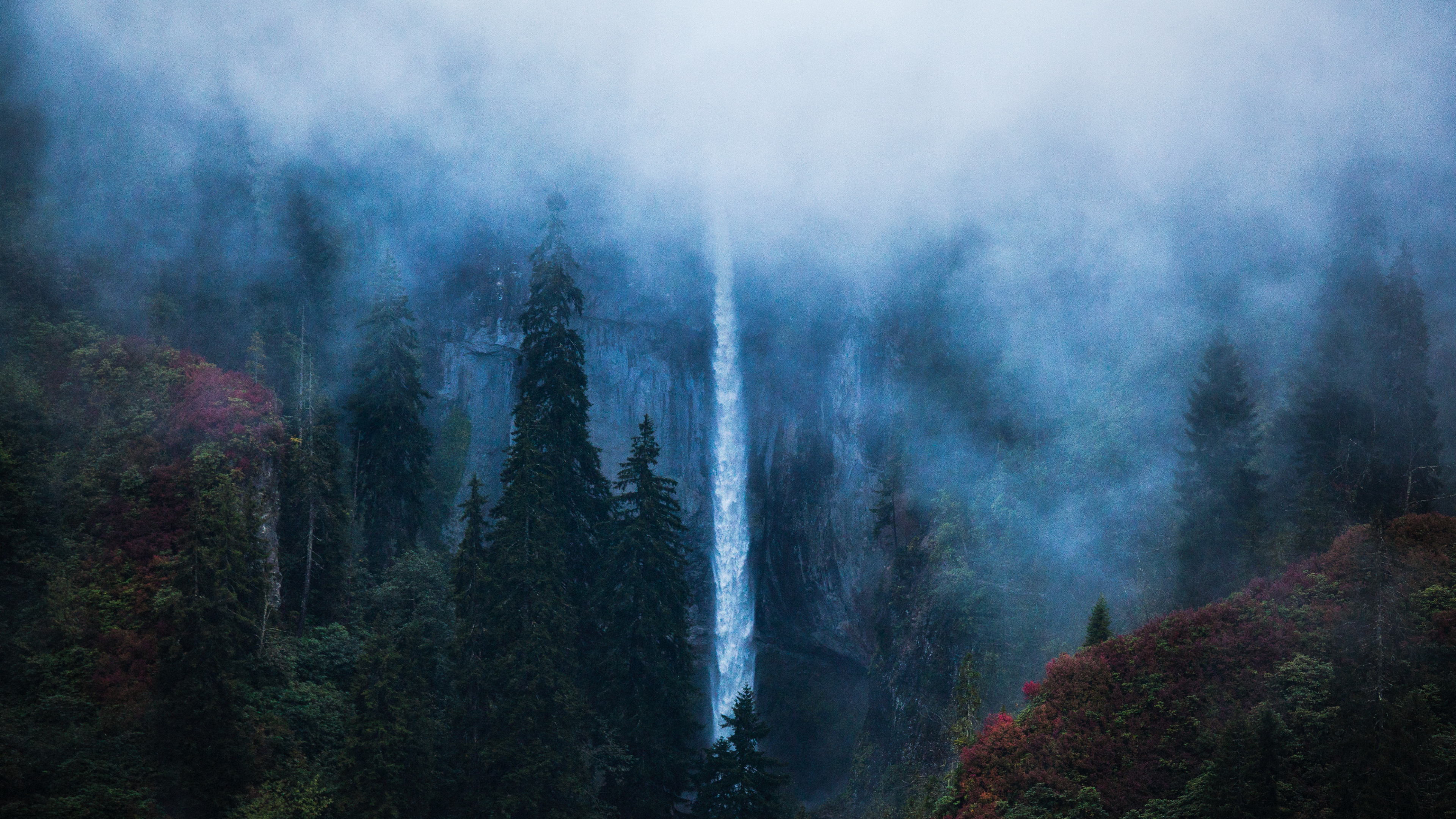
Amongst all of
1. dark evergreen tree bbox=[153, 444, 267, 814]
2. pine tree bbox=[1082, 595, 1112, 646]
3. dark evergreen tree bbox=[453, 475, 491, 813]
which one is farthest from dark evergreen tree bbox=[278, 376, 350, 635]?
pine tree bbox=[1082, 595, 1112, 646]

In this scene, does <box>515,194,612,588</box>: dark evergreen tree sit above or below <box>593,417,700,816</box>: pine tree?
above

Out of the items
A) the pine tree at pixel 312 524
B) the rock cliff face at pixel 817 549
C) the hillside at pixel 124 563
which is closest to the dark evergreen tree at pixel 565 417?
the pine tree at pixel 312 524

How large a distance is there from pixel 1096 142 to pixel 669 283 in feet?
67.4

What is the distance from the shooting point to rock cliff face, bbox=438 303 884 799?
47188mm

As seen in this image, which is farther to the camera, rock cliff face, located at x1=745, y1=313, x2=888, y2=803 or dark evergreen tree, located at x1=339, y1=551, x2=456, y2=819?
rock cliff face, located at x1=745, y1=313, x2=888, y2=803

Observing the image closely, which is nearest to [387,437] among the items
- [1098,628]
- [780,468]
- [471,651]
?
[471,651]

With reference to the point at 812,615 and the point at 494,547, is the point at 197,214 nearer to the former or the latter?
the point at 494,547

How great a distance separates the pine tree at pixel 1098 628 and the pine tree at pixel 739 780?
10967 mm

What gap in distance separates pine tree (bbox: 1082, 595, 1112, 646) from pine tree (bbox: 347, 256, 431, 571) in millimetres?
24579

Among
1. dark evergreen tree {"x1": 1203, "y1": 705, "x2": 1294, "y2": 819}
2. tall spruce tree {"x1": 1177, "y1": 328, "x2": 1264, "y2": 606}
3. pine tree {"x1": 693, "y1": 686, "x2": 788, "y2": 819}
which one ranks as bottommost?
dark evergreen tree {"x1": 1203, "y1": 705, "x2": 1294, "y2": 819}

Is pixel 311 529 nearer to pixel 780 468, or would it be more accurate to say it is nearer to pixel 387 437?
pixel 387 437

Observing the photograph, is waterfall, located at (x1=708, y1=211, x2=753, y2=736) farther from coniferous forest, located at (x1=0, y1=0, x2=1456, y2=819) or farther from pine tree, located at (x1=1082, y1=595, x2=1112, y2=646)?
pine tree, located at (x1=1082, y1=595, x2=1112, y2=646)

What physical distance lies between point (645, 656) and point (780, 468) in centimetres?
1642

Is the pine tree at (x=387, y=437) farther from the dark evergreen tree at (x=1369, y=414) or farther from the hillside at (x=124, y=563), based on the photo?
the dark evergreen tree at (x=1369, y=414)
